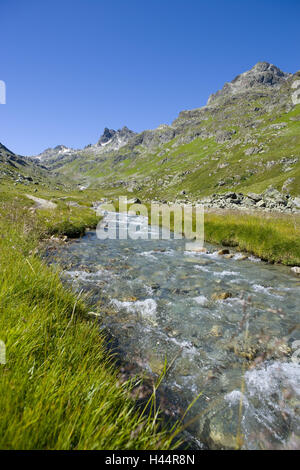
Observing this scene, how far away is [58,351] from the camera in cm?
238

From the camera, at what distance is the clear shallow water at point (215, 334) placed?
315 cm

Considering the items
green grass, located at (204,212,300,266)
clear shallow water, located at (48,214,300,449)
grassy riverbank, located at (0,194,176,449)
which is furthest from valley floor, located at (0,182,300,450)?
green grass, located at (204,212,300,266)

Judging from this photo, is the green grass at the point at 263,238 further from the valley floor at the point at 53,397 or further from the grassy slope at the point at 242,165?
the grassy slope at the point at 242,165

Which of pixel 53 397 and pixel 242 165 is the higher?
pixel 242 165

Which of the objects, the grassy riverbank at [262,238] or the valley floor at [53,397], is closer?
the valley floor at [53,397]

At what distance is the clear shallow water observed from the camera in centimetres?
315

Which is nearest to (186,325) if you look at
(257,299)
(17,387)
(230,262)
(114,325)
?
(114,325)

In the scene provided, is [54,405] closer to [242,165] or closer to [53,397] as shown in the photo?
[53,397]

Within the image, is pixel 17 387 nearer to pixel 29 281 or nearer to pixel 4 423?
pixel 4 423

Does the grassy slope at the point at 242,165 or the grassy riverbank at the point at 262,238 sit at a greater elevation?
the grassy slope at the point at 242,165

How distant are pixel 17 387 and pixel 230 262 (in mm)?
11414

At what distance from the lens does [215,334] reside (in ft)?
17.0

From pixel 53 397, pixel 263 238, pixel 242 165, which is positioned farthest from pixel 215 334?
pixel 242 165

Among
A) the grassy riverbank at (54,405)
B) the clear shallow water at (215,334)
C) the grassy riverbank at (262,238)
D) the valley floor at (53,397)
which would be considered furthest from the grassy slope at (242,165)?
the grassy riverbank at (54,405)
